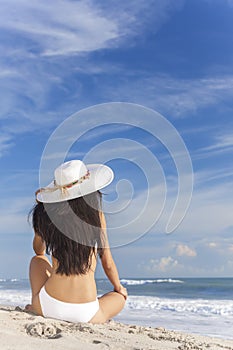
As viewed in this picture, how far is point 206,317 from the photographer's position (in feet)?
31.3

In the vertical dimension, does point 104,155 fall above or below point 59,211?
above

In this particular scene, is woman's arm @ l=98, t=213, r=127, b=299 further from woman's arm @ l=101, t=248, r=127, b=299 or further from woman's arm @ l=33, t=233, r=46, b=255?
woman's arm @ l=33, t=233, r=46, b=255

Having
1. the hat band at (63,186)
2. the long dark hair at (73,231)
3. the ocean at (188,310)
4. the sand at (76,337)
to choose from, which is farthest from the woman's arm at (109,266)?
the ocean at (188,310)

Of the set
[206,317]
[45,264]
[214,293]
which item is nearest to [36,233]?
[45,264]

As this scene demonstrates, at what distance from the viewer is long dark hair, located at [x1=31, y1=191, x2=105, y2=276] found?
11.7ft

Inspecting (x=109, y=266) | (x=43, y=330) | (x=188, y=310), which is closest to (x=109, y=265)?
(x=109, y=266)

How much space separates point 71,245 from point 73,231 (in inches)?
4.5

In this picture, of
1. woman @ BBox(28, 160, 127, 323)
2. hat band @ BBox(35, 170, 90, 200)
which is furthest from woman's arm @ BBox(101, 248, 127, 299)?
hat band @ BBox(35, 170, 90, 200)

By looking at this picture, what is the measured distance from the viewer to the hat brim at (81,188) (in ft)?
11.9

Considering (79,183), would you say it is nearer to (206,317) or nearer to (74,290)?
(74,290)

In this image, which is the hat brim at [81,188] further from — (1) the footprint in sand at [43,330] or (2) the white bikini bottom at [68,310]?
(1) the footprint in sand at [43,330]

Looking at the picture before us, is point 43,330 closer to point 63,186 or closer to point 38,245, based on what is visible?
point 38,245

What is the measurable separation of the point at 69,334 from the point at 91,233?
828 millimetres

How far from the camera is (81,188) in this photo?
12.0ft
